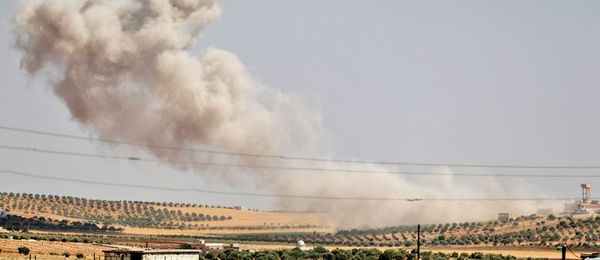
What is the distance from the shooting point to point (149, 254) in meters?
116

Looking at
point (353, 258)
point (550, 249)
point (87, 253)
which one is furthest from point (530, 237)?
point (87, 253)

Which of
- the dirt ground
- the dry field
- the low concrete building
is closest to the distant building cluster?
the low concrete building

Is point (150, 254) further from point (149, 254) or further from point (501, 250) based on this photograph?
point (501, 250)

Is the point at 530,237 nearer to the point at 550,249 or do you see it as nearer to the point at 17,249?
the point at 550,249

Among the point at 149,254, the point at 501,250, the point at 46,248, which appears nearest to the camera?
the point at 149,254

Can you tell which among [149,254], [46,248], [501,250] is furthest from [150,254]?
[501,250]

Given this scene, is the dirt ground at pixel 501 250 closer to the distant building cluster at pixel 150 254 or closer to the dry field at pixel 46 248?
the dry field at pixel 46 248

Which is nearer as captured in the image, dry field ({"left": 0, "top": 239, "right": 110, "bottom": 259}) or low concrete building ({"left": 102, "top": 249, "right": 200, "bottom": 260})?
low concrete building ({"left": 102, "top": 249, "right": 200, "bottom": 260})

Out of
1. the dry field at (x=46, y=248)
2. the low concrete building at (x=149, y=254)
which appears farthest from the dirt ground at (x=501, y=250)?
the low concrete building at (x=149, y=254)

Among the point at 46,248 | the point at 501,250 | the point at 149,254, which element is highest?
the point at 501,250

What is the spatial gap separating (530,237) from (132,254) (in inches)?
3894

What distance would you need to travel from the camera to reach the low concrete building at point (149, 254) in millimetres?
115625

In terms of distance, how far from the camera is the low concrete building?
116m

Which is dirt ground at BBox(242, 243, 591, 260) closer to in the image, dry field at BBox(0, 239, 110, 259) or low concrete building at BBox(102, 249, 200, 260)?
dry field at BBox(0, 239, 110, 259)
